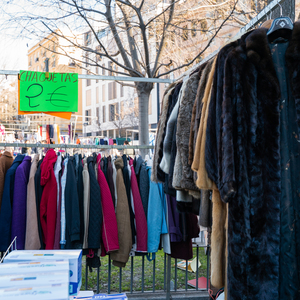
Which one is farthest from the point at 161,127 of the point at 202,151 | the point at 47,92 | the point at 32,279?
the point at 32,279

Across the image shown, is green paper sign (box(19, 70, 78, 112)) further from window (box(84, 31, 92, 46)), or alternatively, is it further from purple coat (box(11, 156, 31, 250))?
window (box(84, 31, 92, 46))

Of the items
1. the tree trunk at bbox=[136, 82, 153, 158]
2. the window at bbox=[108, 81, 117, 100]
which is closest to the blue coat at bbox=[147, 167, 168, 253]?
the tree trunk at bbox=[136, 82, 153, 158]

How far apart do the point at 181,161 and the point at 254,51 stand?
3.19 feet

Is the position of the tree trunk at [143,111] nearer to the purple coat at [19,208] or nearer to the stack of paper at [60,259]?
the purple coat at [19,208]

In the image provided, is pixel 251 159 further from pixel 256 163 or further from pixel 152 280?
pixel 152 280

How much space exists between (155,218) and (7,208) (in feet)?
5.36

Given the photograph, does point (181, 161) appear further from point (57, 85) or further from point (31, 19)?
point (31, 19)

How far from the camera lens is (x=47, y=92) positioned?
12.2 ft

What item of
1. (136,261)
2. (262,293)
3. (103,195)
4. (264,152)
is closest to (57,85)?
(103,195)

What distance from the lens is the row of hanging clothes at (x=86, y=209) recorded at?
3234mm

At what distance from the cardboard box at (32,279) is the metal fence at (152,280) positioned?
2.26 m

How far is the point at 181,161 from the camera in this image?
2.40 meters

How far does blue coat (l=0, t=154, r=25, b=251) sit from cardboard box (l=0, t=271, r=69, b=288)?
1.91 metres

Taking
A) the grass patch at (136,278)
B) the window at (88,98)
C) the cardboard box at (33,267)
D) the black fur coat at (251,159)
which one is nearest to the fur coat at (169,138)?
the black fur coat at (251,159)
